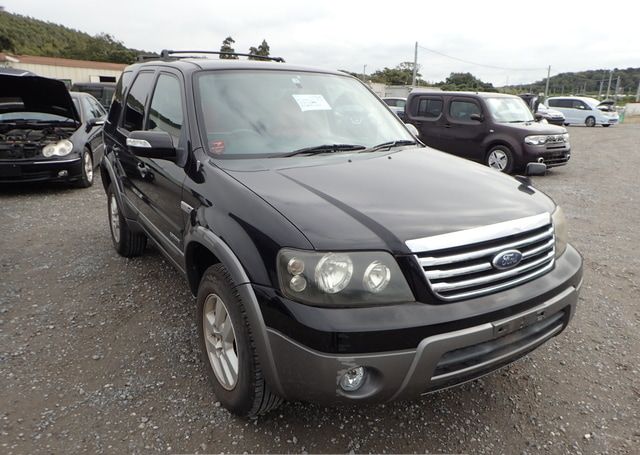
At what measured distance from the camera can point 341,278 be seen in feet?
5.92

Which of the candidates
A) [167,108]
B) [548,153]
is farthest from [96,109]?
A: [548,153]

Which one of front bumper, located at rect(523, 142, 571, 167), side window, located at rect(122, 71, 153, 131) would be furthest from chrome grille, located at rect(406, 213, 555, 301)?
front bumper, located at rect(523, 142, 571, 167)

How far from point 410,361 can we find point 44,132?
7.68m

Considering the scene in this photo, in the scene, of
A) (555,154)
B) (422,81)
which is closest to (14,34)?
(422,81)

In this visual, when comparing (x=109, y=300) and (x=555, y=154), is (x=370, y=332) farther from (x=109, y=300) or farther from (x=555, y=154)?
(x=555, y=154)

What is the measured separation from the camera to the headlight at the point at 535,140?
929 centimetres

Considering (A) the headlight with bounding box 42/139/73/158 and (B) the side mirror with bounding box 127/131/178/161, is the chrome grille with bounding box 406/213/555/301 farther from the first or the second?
(A) the headlight with bounding box 42/139/73/158

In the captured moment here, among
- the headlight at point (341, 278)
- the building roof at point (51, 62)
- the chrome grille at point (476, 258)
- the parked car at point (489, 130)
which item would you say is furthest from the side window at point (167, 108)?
the building roof at point (51, 62)

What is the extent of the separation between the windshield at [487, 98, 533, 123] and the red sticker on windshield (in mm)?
8457

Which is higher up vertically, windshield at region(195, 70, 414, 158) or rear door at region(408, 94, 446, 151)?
windshield at region(195, 70, 414, 158)

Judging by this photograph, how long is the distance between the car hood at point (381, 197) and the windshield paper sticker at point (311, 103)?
0.46 m

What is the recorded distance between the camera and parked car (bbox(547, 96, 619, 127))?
25.2 metres

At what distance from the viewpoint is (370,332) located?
5.67 feet

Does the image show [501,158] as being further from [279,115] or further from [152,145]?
[152,145]
